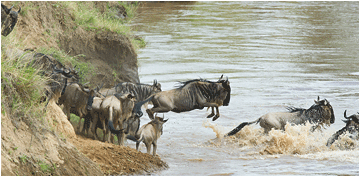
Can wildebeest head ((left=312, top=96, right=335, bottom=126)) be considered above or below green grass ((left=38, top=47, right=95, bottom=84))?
below

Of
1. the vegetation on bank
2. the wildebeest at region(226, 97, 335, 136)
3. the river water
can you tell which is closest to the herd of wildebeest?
the wildebeest at region(226, 97, 335, 136)

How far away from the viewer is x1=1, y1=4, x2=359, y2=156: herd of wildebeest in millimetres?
8945

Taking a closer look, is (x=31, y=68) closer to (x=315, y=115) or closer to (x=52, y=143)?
(x=52, y=143)

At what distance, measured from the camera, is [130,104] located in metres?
Result: 9.53

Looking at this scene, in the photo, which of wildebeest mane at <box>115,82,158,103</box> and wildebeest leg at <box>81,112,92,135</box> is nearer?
wildebeest leg at <box>81,112,92,135</box>

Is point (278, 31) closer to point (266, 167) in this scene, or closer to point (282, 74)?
point (282, 74)

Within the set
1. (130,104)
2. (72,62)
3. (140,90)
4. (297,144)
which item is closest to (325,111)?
(297,144)

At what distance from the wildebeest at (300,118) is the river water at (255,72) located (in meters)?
0.24

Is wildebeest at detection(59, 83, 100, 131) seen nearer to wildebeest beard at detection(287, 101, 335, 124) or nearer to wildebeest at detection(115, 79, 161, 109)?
wildebeest at detection(115, 79, 161, 109)

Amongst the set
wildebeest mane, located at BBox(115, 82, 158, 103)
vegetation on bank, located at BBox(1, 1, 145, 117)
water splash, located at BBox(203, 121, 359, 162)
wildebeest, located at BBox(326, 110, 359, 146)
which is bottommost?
water splash, located at BBox(203, 121, 359, 162)

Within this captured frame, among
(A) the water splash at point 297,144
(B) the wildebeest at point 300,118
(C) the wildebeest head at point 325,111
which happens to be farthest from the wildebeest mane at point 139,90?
(C) the wildebeest head at point 325,111

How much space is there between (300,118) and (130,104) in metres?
3.86

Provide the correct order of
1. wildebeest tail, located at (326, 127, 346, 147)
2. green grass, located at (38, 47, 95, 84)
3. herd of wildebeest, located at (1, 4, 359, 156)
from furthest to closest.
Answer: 1. green grass, located at (38, 47, 95, 84)
2. wildebeest tail, located at (326, 127, 346, 147)
3. herd of wildebeest, located at (1, 4, 359, 156)

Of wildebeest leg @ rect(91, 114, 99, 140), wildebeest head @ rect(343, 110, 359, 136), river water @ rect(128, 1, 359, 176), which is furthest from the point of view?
wildebeest head @ rect(343, 110, 359, 136)
